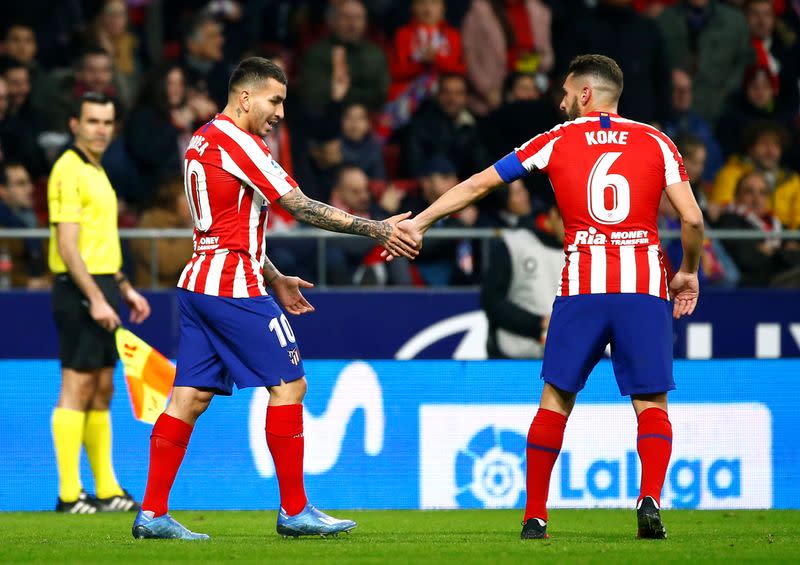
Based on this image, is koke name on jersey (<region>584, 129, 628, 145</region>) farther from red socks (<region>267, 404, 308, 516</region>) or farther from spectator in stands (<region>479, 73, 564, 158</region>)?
spectator in stands (<region>479, 73, 564, 158</region>)

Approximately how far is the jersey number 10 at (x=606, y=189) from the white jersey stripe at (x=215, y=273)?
1622 millimetres

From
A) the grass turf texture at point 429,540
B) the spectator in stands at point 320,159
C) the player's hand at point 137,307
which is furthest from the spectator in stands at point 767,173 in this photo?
the player's hand at point 137,307

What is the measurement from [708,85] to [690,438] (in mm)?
7113

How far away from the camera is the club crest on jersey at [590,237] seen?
6.55m

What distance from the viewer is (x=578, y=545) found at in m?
6.46

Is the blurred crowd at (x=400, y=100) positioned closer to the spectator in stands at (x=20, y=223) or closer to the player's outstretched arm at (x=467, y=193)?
the spectator in stands at (x=20, y=223)

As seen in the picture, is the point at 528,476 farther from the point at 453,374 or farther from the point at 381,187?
the point at 381,187

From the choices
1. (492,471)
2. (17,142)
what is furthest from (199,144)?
(17,142)

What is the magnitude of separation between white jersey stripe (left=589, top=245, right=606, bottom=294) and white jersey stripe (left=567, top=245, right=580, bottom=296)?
0.23 ft

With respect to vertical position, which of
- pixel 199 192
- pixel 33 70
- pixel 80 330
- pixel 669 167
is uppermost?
pixel 33 70

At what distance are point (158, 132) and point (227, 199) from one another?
643 cm

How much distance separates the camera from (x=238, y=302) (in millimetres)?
6664

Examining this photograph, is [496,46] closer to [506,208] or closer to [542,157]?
[506,208]

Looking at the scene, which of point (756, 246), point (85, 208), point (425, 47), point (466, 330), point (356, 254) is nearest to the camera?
point (85, 208)
